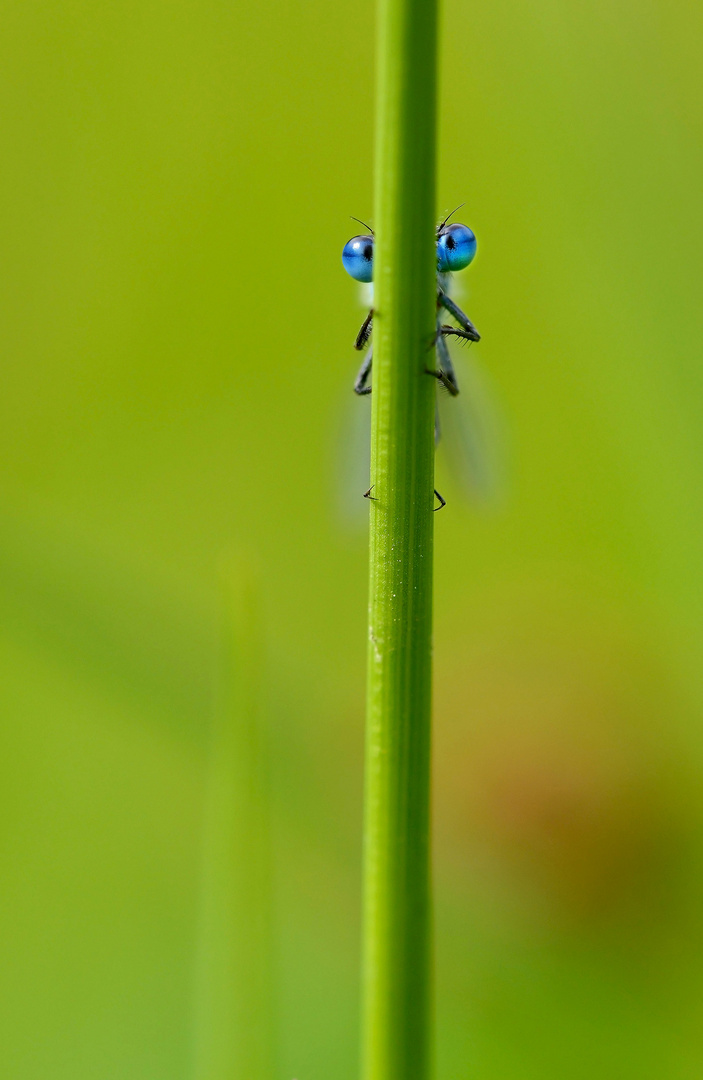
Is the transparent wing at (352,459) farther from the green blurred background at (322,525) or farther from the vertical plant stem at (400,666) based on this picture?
the vertical plant stem at (400,666)

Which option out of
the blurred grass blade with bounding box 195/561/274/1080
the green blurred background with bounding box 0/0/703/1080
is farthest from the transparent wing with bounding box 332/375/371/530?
the blurred grass blade with bounding box 195/561/274/1080

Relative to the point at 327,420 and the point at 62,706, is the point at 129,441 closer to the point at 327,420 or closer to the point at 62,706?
the point at 327,420

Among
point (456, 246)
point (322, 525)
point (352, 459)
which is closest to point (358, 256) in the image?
point (456, 246)

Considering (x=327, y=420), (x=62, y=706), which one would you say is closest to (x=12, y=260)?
(x=327, y=420)

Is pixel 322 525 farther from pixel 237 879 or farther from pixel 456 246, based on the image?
pixel 237 879

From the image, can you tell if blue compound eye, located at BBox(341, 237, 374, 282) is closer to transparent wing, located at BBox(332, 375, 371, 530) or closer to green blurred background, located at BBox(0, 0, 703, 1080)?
transparent wing, located at BBox(332, 375, 371, 530)

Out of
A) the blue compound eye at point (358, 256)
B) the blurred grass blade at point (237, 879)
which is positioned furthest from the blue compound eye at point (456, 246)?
the blurred grass blade at point (237, 879)
